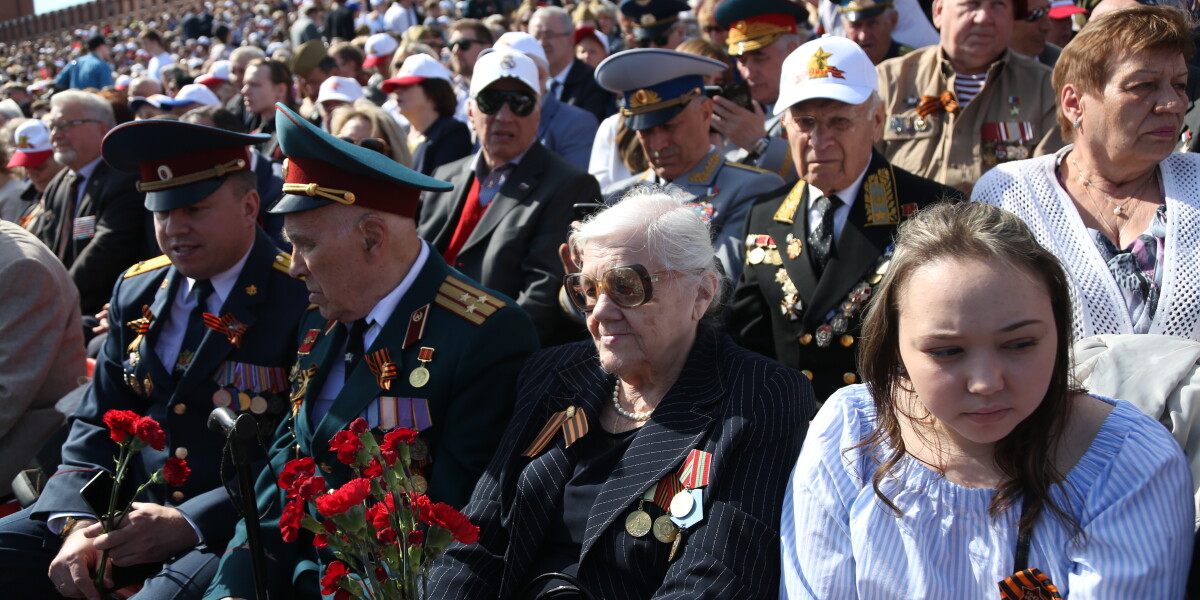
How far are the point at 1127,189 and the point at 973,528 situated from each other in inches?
58.8

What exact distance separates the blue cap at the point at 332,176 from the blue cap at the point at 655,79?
1424 mm

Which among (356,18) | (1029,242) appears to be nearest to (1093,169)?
(1029,242)

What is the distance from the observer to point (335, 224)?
3434mm

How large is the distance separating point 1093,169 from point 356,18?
1706 cm

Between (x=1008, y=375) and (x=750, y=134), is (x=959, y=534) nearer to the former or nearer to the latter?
(x=1008, y=375)

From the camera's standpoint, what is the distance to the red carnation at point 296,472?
8.04 feet

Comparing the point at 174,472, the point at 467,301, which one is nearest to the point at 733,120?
the point at 467,301

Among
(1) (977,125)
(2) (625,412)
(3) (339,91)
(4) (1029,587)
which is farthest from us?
(3) (339,91)

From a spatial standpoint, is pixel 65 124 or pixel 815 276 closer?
pixel 815 276

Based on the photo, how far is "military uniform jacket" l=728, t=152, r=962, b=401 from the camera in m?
3.60

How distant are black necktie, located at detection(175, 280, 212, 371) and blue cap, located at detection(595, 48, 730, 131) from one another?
6.26ft

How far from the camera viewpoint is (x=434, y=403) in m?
3.30

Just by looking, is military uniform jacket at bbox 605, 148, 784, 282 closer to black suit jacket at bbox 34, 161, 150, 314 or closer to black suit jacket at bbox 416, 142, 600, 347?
black suit jacket at bbox 416, 142, 600, 347

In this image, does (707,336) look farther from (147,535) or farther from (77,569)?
(77,569)
